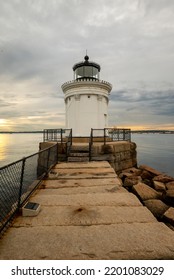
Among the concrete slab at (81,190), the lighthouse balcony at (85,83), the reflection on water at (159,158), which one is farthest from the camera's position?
the reflection on water at (159,158)

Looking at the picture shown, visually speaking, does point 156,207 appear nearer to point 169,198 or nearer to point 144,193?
point 144,193

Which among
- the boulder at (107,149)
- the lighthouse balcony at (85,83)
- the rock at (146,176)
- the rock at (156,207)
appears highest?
the lighthouse balcony at (85,83)

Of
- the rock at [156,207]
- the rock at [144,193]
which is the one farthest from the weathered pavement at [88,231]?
the rock at [144,193]

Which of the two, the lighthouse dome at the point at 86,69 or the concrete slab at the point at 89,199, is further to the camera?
the lighthouse dome at the point at 86,69

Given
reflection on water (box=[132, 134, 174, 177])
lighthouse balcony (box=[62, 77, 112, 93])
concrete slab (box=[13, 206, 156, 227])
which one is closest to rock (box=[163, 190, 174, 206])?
concrete slab (box=[13, 206, 156, 227])

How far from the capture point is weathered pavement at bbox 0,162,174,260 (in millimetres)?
2793

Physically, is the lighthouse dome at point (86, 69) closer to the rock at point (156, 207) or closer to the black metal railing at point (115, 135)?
the black metal railing at point (115, 135)

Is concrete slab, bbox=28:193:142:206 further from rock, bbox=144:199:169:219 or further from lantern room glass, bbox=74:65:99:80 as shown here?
lantern room glass, bbox=74:65:99:80

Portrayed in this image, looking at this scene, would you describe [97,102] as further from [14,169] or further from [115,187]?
[14,169]

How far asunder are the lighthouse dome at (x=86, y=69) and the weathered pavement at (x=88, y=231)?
49.7 feet

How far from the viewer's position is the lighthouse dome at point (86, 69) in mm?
18359
